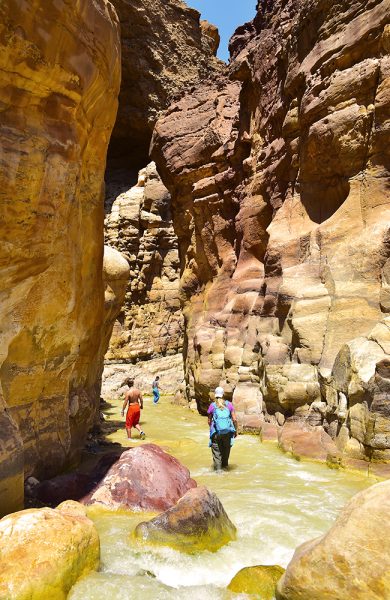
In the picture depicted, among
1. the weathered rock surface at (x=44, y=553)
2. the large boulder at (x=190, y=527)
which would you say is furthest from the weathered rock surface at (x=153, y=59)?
the weathered rock surface at (x=44, y=553)

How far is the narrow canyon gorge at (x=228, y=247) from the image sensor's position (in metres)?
4.80

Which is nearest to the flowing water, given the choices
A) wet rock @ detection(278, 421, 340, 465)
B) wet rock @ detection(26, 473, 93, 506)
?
wet rock @ detection(278, 421, 340, 465)

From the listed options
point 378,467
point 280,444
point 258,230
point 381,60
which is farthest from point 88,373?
point 381,60

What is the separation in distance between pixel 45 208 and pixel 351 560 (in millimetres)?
4425

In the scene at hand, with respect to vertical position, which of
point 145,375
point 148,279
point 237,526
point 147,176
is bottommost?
point 237,526

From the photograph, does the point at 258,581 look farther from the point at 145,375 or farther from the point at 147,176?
the point at 147,176

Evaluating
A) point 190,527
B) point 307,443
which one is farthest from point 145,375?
point 190,527

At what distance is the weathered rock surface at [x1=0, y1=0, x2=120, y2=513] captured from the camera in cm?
473

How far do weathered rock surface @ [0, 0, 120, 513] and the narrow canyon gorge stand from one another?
24 mm

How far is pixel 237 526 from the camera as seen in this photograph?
4914 mm

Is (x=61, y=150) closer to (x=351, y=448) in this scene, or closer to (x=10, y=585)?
(x=10, y=585)

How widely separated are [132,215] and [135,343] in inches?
301

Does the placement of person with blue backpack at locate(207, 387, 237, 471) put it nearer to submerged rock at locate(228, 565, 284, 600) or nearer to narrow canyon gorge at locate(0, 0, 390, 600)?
narrow canyon gorge at locate(0, 0, 390, 600)

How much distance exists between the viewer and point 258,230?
47.5ft
